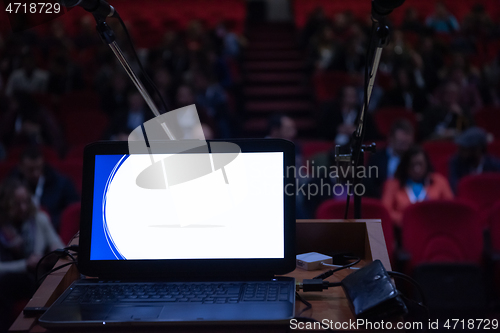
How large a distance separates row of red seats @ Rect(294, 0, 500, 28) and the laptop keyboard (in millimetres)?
7404

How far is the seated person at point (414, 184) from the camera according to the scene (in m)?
3.00

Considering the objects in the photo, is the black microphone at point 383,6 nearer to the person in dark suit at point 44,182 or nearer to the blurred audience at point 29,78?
the person in dark suit at point 44,182

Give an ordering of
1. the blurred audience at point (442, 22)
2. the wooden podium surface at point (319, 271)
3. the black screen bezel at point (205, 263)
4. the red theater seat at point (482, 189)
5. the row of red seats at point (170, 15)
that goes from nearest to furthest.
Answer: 1. the wooden podium surface at point (319, 271)
2. the black screen bezel at point (205, 263)
3. the red theater seat at point (482, 189)
4. the blurred audience at point (442, 22)
5. the row of red seats at point (170, 15)

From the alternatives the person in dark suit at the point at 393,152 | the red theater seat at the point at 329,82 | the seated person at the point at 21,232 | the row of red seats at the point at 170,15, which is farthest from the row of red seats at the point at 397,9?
the seated person at the point at 21,232

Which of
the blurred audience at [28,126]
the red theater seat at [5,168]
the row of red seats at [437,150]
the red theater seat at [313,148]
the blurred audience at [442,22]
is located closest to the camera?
the red theater seat at [5,168]

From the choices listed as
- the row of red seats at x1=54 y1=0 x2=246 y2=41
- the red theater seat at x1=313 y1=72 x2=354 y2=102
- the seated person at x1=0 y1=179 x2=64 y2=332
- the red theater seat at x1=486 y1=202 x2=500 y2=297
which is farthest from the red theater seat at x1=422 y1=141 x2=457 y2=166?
the row of red seats at x1=54 y1=0 x2=246 y2=41

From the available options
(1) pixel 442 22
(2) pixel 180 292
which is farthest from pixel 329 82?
(2) pixel 180 292

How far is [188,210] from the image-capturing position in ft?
3.43

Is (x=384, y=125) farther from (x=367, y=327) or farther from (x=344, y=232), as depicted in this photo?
(x=367, y=327)

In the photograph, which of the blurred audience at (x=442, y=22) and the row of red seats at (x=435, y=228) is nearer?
the row of red seats at (x=435, y=228)

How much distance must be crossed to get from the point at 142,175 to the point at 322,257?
44cm

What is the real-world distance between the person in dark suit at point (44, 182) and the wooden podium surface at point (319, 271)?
6.97 ft

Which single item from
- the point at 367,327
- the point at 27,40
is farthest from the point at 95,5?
the point at 27,40

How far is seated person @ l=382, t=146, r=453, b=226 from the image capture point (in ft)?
9.83
